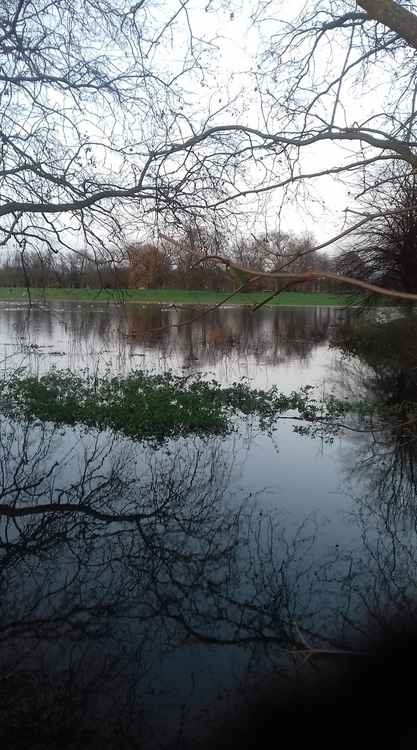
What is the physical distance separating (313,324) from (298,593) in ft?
112

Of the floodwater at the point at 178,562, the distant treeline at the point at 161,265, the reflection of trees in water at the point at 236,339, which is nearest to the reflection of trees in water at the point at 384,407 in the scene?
the floodwater at the point at 178,562

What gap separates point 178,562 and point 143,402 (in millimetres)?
5850

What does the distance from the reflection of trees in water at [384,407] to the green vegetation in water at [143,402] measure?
175 centimetres

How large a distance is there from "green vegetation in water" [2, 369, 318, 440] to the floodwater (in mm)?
475

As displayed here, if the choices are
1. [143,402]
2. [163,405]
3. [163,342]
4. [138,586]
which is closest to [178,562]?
[138,586]

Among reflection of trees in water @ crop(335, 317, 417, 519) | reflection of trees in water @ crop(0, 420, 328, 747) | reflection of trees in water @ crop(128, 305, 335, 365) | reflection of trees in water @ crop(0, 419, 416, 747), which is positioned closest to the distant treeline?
reflection of trees in water @ crop(335, 317, 417, 519)

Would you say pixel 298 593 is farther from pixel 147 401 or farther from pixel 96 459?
pixel 147 401

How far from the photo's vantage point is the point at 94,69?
278 inches

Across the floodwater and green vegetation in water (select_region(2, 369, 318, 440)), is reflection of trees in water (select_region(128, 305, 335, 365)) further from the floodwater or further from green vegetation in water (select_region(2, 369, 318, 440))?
the floodwater

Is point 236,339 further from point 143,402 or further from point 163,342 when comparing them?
point 143,402

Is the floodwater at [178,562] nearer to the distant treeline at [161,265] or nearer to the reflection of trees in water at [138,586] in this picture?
the reflection of trees in water at [138,586]

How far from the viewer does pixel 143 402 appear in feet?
37.8

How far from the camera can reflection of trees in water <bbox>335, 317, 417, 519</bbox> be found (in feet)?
26.0

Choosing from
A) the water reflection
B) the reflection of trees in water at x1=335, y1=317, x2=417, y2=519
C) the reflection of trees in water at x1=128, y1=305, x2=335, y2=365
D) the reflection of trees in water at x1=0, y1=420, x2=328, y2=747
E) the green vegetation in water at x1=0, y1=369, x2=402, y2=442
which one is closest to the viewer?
the reflection of trees in water at x1=0, y1=420, x2=328, y2=747
